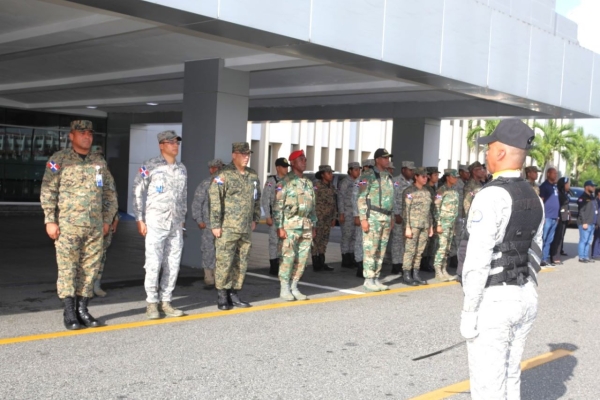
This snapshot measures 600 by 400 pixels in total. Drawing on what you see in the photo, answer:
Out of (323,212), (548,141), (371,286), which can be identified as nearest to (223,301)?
(371,286)

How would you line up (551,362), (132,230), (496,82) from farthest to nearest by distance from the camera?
(132,230)
(496,82)
(551,362)

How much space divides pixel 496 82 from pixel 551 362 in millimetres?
6026

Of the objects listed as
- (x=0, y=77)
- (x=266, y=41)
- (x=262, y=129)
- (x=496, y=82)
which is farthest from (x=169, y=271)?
(x=262, y=129)

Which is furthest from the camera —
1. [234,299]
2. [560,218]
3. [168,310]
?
[560,218]

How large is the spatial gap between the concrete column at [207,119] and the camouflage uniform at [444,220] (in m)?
3.48

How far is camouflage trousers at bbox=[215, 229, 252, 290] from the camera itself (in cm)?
749

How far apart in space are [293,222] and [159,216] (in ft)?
6.51

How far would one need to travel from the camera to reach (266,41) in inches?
313

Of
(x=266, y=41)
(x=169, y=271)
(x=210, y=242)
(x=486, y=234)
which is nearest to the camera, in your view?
(x=486, y=234)

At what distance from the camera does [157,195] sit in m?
6.89

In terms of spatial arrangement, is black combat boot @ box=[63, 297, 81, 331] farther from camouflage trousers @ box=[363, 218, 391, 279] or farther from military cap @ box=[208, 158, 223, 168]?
camouflage trousers @ box=[363, 218, 391, 279]

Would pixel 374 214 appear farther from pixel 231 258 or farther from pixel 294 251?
pixel 231 258

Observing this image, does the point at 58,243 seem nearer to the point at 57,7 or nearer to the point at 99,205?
the point at 99,205

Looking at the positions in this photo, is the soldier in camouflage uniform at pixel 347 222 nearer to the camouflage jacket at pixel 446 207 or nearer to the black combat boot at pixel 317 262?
the black combat boot at pixel 317 262
